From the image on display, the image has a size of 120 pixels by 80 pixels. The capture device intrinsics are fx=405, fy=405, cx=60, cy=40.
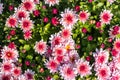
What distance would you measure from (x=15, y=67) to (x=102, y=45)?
0.92 m

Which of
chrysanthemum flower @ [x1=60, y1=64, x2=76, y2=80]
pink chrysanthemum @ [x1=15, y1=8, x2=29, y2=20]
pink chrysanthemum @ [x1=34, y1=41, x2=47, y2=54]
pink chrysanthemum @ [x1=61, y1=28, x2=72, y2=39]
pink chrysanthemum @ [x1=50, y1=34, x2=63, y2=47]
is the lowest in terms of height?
chrysanthemum flower @ [x1=60, y1=64, x2=76, y2=80]

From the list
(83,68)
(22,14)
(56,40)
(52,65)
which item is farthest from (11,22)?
(83,68)

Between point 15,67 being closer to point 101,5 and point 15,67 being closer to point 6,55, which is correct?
point 6,55

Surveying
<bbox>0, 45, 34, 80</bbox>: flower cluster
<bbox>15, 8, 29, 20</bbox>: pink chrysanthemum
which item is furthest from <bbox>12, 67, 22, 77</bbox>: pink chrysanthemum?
<bbox>15, 8, 29, 20</bbox>: pink chrysanthemum

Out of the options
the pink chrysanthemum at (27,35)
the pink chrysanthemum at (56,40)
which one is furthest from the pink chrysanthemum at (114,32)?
the pink chrysanthemum at (27,35)

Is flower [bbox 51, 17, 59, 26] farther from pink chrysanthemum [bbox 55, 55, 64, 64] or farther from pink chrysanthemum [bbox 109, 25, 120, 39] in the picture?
pink chrysanthemum [bbox 109, 25, 120, 39]

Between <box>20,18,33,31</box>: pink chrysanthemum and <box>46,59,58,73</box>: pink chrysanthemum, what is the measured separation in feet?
1.40

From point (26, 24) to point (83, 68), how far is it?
0.76 m

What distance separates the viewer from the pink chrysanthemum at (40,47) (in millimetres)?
4173

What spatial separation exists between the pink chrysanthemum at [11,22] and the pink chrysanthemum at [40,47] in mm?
322

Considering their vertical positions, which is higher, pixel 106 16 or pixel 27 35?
pixel 106 16

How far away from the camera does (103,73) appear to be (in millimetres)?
4078

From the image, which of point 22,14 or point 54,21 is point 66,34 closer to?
point 54,21

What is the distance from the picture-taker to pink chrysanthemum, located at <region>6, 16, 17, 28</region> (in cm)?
426
